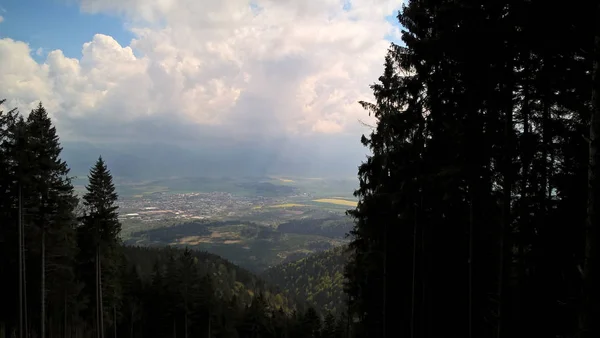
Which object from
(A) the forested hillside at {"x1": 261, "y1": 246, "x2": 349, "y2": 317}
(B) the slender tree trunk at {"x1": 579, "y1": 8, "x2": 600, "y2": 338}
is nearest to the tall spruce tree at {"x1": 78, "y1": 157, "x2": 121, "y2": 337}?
(B) the slender tree trunk at {"x1": 579, "y1": 8, "x2": 600, "y2": 338}

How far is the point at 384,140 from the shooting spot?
16.4 metres

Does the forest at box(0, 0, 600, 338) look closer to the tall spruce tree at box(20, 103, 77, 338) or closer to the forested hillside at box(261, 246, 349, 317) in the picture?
the tall spruce tree at box(20, 103, 77, 338)

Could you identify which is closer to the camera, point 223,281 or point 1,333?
point 1,333

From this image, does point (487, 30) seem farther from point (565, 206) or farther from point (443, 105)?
point (565, 206)

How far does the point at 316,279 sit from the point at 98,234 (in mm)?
126151

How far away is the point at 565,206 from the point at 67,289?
31.6 metres

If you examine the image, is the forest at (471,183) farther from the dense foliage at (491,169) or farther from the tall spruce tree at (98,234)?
the tall spruce tree at (98,234)

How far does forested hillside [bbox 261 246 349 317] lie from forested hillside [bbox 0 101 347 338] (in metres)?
78.9

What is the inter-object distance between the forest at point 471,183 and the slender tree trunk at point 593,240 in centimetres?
2

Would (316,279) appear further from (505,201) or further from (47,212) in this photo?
(505,201)

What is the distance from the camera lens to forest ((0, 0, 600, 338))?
8.45m

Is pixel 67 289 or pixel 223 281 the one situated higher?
pixel 67 289

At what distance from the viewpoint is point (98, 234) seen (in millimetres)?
27969

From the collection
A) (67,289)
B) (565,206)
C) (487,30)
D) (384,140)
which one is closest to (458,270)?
(565,206)
